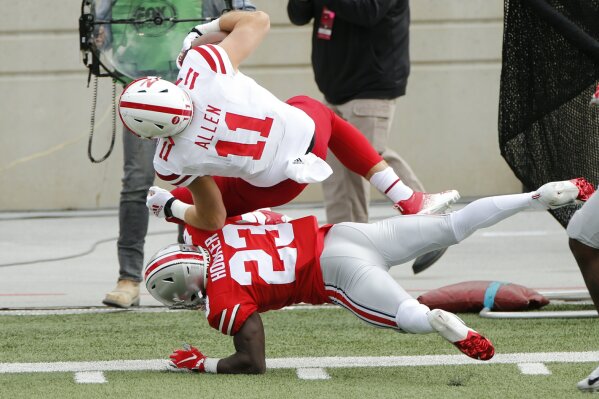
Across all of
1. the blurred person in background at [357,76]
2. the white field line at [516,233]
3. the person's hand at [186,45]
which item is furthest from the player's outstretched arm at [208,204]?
the white field line at [516,233]

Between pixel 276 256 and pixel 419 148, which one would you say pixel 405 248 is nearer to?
pixel 276 256

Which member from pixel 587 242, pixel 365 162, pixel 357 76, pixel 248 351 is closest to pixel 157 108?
pixel 248 351

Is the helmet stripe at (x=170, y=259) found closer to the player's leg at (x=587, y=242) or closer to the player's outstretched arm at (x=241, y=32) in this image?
the player's outstretched arm at (x=241, y=32)

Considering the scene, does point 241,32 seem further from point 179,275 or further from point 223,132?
point 179,275

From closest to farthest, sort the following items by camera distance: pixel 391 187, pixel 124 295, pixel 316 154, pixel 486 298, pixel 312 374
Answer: pixel 312 374, pixel 316 154, pixel 391 187, pixel 486 298, pixel 124 295

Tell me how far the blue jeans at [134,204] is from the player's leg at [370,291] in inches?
69.1

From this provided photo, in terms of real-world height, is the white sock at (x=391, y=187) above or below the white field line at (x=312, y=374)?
above

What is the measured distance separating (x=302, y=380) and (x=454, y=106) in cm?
691

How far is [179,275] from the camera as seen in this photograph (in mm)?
5461

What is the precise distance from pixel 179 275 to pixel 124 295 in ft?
5.44

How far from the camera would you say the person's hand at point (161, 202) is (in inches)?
232

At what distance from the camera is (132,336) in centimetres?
641

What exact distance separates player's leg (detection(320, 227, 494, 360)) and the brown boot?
1.78 metres

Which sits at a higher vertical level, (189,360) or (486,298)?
(189,360)
